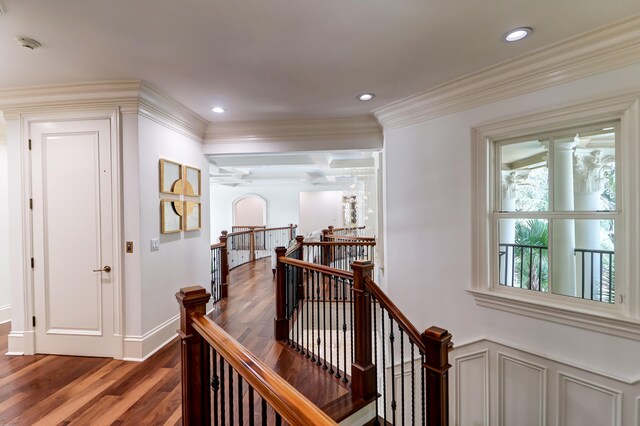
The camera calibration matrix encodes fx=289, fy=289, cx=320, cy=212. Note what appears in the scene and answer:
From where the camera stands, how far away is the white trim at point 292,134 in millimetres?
3674

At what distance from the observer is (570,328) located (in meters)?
2.16

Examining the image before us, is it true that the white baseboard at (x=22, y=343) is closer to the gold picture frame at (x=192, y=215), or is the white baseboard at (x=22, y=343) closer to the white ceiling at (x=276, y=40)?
the gold picture frame at (x=192, y=215)

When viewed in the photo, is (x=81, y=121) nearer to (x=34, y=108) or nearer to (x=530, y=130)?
(x=34, y=108)

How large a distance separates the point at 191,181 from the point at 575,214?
378 cm

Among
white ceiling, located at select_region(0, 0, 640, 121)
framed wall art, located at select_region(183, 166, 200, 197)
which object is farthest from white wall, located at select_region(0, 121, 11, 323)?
framed wall art, located at select_region(183, 166, 200, 197)

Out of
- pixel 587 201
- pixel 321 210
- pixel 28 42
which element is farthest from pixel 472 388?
pixel 321 210

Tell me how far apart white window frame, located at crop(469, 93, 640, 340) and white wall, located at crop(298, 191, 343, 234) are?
798 centimetres

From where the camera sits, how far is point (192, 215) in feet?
11.5

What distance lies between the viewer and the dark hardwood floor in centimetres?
195

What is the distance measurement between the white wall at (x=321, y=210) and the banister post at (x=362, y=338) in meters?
8.32

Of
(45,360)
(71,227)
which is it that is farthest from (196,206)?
(45,360)

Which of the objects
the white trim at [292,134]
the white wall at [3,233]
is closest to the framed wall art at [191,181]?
the white trim at [292,134]

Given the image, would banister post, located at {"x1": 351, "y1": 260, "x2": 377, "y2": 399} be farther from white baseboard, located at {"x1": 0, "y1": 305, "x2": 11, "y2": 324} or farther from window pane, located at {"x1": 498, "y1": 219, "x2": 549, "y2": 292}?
white baseboard, located at {"x1": 0, "y1": 305, "x2": 11, "y2": 324}

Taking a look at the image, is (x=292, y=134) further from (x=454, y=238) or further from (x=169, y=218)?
(x=454, y=238)
